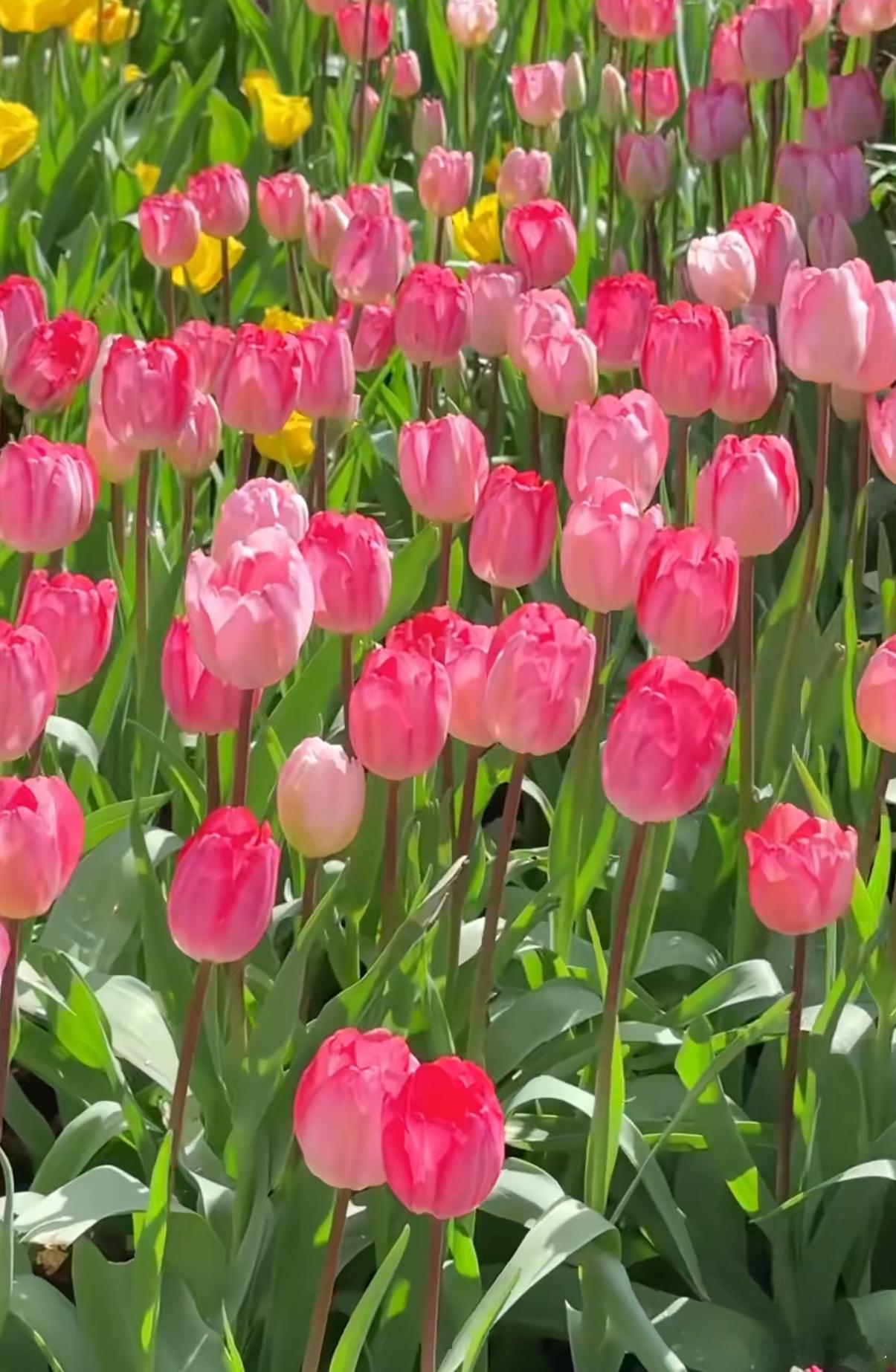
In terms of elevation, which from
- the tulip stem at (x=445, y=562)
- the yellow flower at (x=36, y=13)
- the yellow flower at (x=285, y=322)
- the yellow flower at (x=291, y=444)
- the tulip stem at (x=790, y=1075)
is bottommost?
the tulip stem at (x=790, y=1075)

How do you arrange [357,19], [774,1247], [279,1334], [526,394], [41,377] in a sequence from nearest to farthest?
[279,1334]
[774,1247]
[41,377]
[526,394]
[357,19]

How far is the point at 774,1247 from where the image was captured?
100 centimetres

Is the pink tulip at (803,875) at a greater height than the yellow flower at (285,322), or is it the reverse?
the yellow flower at (285,322)

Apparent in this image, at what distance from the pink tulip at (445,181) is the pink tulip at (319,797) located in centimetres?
104

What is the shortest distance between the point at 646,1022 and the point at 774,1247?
0.15 metres

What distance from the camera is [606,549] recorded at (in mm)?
945

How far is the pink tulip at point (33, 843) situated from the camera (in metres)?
0.72

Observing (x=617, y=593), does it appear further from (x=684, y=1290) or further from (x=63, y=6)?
(x=63, y=6)

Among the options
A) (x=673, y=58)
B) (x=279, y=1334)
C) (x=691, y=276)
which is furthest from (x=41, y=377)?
(x=673, y=58)

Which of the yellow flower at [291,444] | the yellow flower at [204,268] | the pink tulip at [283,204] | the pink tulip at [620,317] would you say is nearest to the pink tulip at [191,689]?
the pink tulip at [620,317]

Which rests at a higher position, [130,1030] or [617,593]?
[617,593]

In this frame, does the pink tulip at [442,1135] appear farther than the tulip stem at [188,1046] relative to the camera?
No

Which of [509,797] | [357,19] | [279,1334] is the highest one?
[357,19]

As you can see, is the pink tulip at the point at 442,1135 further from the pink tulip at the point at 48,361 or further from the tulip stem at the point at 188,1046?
the pink tulip at the point at 48,361
